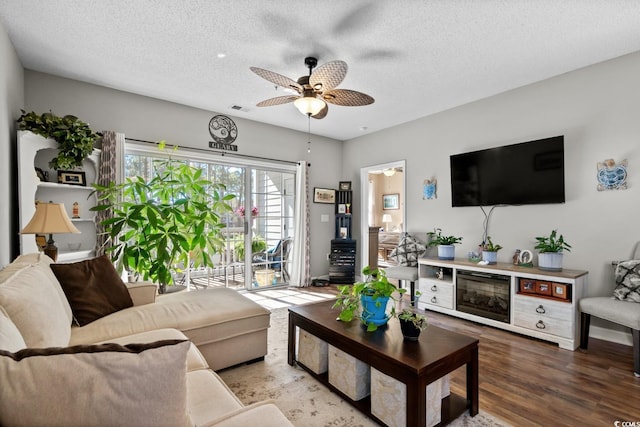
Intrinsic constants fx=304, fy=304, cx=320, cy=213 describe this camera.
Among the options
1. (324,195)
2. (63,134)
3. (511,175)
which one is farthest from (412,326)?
(324,195)

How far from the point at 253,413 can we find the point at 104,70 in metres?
3.60

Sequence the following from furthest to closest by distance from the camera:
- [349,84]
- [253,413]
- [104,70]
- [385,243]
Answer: [385,243]
[349,84]
[104,70]
[253,413]

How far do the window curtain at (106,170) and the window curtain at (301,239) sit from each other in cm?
264

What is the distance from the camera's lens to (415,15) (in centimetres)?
225

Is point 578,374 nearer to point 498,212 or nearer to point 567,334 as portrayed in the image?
point 567,334

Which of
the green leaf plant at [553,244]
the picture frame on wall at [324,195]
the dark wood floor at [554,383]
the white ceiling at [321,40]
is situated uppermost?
the white ceiling at [321,40]

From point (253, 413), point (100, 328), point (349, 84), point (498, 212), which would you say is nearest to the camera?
point (253, 413)

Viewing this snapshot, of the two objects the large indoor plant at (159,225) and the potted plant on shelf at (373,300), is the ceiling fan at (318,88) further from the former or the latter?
the potted plant on shelf at (373,300)

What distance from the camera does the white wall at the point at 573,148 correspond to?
2840 millimetres

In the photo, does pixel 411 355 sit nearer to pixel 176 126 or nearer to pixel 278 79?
pixel 278 79

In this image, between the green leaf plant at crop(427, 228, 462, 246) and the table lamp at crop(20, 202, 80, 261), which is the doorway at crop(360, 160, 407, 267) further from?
the table lamp at crop(20, 202, 80, 261)

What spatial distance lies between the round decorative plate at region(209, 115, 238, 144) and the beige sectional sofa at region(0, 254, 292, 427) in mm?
2842

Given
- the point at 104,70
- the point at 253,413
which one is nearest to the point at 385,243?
the point at 104,70

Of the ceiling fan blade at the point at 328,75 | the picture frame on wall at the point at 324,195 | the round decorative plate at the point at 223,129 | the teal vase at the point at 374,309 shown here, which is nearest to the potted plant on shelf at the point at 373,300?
the teal vase at the point at 374,309
